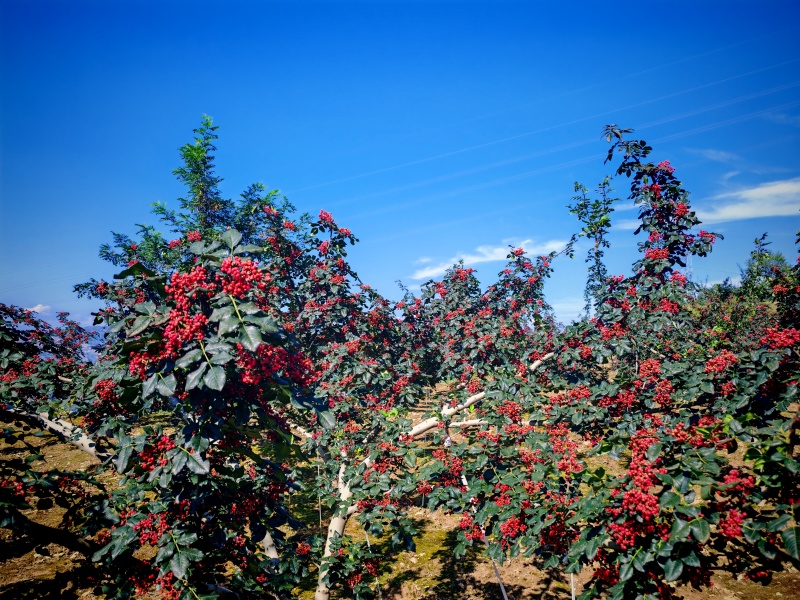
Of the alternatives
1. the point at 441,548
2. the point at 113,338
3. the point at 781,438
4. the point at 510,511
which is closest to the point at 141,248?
the point at 113,338

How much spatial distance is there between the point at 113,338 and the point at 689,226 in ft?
35.4

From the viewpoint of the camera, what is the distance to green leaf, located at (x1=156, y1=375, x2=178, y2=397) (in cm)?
290

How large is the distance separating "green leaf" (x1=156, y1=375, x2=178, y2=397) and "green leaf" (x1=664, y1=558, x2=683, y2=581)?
408 cm

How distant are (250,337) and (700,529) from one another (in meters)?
3.72

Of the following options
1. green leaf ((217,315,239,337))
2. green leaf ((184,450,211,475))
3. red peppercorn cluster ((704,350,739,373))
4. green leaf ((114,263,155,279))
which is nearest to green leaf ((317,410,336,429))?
green leaf ((184,450,211,475))

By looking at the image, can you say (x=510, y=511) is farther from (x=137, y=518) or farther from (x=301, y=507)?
(x=301, y=507)

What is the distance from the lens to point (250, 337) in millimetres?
2850

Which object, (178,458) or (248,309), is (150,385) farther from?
(248,309)

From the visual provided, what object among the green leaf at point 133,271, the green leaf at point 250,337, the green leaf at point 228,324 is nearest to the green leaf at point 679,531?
the green leaf at point 250,337

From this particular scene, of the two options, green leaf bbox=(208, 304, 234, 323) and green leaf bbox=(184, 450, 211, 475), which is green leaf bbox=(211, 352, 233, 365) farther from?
green leaf bbox=(184, 450, 211, 475)

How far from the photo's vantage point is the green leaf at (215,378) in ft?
8.93

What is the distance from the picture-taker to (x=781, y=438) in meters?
3.02

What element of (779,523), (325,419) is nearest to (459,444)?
(325,419)

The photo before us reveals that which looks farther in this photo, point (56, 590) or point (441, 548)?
point (441, 548)
